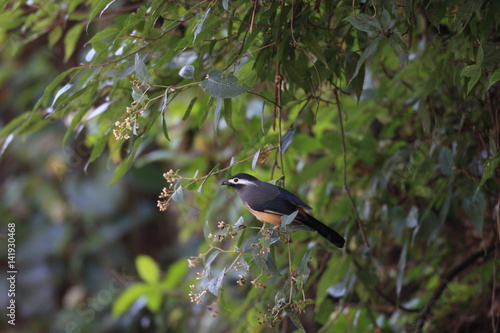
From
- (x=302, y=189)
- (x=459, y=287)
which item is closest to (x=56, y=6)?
(x=302, y=189)

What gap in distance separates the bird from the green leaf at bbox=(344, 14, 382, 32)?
321 millimetres

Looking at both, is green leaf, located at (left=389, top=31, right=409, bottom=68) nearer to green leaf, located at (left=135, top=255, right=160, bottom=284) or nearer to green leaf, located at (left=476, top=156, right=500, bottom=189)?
green leaf, located at (left=476, top=156, right=500, bottom=189)

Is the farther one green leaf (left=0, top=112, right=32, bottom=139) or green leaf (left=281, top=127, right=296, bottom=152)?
green leaf (left=0, top=112, right=32, bottom=139)

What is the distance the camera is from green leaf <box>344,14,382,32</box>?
43.1 inches

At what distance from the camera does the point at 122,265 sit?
401 cm

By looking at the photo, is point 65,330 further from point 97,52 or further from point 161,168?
point 97,52

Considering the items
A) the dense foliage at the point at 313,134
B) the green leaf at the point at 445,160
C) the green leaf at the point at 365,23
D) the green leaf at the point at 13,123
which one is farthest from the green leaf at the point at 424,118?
the green leaf at the point at 13,123

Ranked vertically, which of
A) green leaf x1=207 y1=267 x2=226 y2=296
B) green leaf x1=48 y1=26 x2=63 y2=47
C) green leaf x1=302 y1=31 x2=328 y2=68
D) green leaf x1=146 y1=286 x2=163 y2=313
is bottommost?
green leaf x1=146 y1=286 x2=163 y2=313

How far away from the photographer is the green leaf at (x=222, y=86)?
3.55 ft

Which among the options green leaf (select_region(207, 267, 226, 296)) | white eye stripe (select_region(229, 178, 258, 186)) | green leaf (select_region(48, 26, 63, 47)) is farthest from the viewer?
green leaf (select_region(48, 26, 63, 47))

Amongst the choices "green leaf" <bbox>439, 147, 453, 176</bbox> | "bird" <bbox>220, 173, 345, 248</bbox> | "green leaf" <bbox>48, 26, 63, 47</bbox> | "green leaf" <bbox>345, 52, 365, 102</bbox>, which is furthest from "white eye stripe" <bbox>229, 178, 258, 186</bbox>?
"green leaf" <bbox>48, 26, 63, 47</bbox>

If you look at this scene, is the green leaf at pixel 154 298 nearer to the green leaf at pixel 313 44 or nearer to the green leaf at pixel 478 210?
the green leaf at pixel 478 210

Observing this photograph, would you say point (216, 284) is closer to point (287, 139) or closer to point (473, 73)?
point (287, 139)

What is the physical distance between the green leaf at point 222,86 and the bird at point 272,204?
178mm
